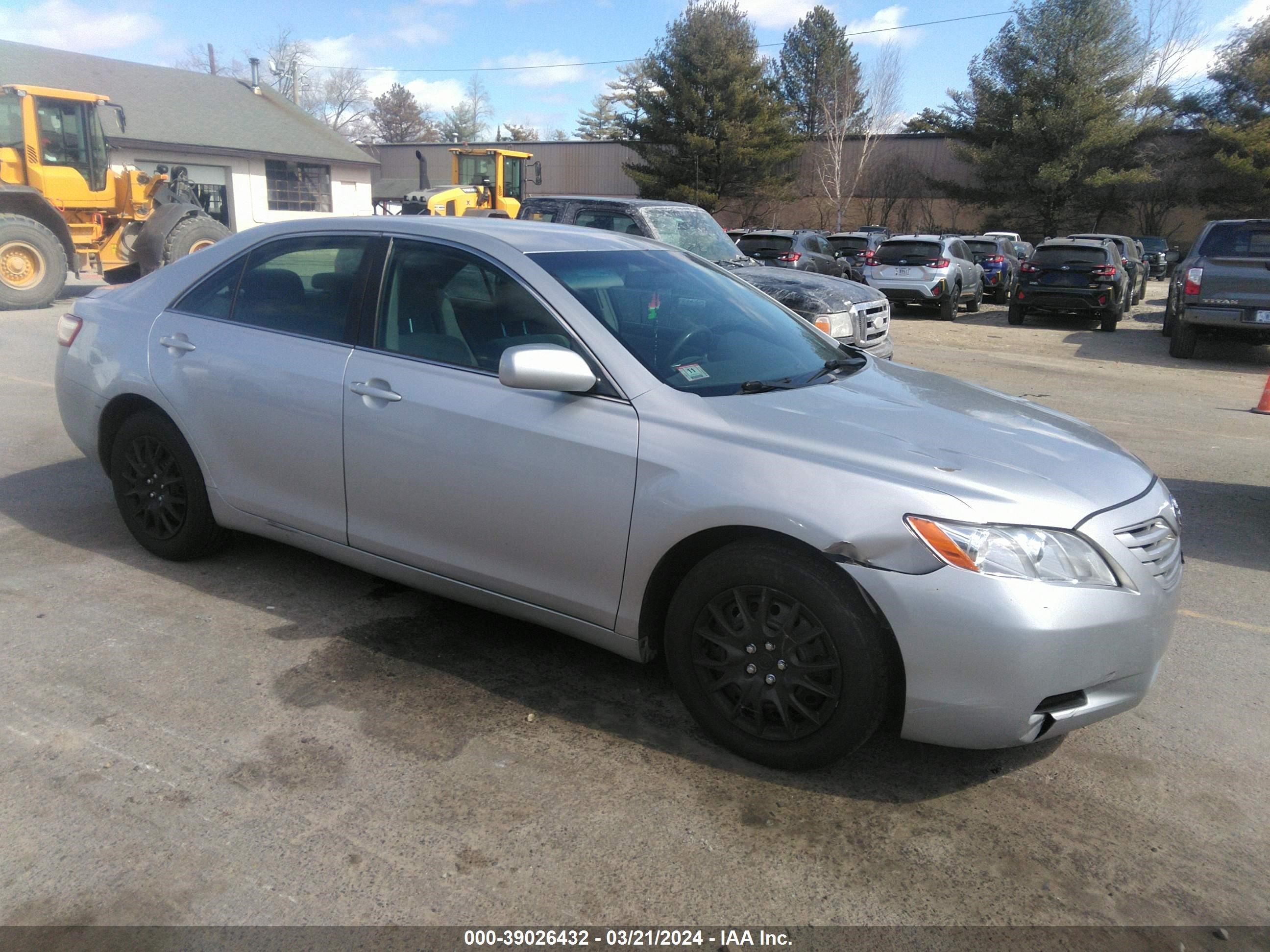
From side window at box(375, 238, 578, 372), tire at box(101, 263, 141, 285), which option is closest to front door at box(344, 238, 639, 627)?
side window at box(375, 238, 578, 372)

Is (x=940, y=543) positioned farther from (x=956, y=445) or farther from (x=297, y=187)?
(x=297, y=187)

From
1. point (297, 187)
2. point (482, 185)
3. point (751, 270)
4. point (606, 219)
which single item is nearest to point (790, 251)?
point (751, 270)

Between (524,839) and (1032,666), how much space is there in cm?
152

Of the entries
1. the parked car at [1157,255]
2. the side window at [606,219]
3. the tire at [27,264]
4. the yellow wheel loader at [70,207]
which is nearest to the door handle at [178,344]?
the side window at [606,219]

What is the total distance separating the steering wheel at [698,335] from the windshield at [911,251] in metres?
17.5

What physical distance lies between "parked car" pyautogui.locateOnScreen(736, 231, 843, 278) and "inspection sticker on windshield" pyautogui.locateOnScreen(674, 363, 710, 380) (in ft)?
47.7

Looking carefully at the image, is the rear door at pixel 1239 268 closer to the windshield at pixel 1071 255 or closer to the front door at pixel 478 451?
the windshield at pixel 1071 255

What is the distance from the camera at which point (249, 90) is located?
1561 inches

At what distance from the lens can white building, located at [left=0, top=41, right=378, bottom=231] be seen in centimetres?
3209

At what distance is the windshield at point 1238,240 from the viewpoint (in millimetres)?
13305

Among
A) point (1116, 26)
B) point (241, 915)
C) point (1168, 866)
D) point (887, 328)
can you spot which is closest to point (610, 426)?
point (241, 915)

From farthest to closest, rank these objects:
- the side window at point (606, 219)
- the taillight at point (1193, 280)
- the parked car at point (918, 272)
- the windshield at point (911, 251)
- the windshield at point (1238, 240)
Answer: the windshield at point (911, 251), the parked car at point (918, 272), the taillight at point (1193, 280), the windshield at point (1238, 240), the side window at point (606, 219)

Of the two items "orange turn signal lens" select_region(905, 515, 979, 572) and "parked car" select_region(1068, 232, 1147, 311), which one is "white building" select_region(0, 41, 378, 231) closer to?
"parked car" select_region(1068, 232, 1147, 311)

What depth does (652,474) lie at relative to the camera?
3.22 metres
